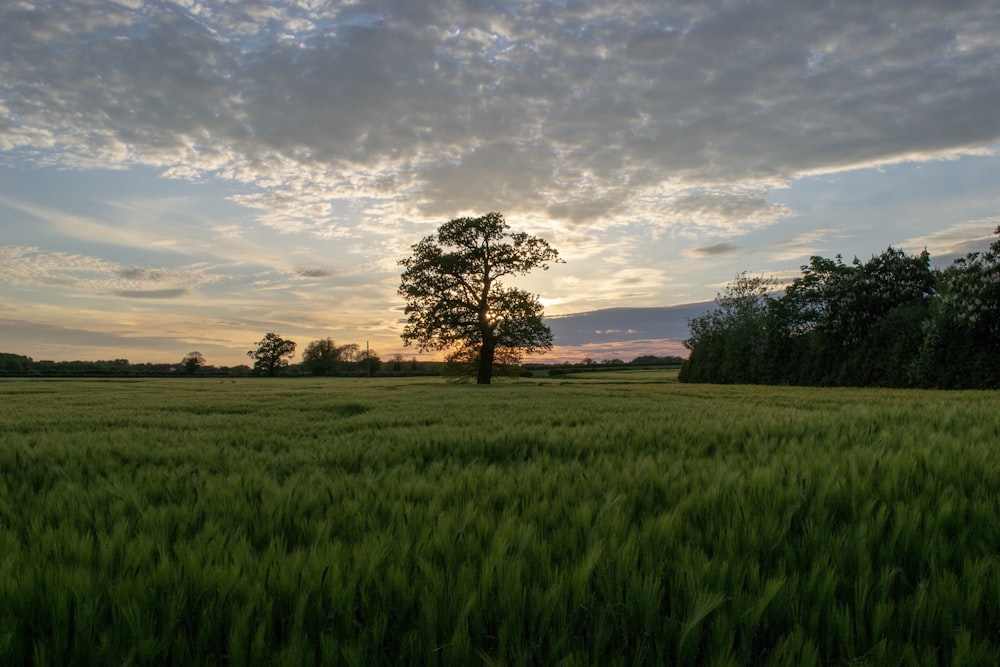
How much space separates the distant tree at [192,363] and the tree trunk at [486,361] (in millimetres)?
71940

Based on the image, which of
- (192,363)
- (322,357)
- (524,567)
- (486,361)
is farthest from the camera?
(322,357)

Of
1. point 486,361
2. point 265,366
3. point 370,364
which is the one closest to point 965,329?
point 486,361

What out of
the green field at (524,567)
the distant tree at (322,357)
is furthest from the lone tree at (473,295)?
the distant tree at (322,357)

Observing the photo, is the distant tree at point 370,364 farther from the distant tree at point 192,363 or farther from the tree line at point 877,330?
the tree line at point 877,330

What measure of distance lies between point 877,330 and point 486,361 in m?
26.4

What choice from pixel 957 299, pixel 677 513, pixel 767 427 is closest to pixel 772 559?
pixel 677 513

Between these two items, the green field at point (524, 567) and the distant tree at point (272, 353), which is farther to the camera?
the distant tree at point (272, 353)

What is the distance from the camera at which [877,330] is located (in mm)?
32562

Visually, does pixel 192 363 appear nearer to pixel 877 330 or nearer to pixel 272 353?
pixel 272 353

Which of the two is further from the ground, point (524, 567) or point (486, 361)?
point (486, 361)

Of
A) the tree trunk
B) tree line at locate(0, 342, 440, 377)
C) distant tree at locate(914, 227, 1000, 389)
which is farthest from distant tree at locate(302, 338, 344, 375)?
distant tree at locate(914, 227, 1000, 389)

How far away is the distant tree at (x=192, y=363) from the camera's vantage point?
93.0 meters

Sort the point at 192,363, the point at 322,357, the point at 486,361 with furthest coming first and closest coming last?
the point at 322,357, the point at 192,363, the point at 486,361

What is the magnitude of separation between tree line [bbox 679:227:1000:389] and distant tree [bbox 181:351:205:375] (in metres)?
88.0
